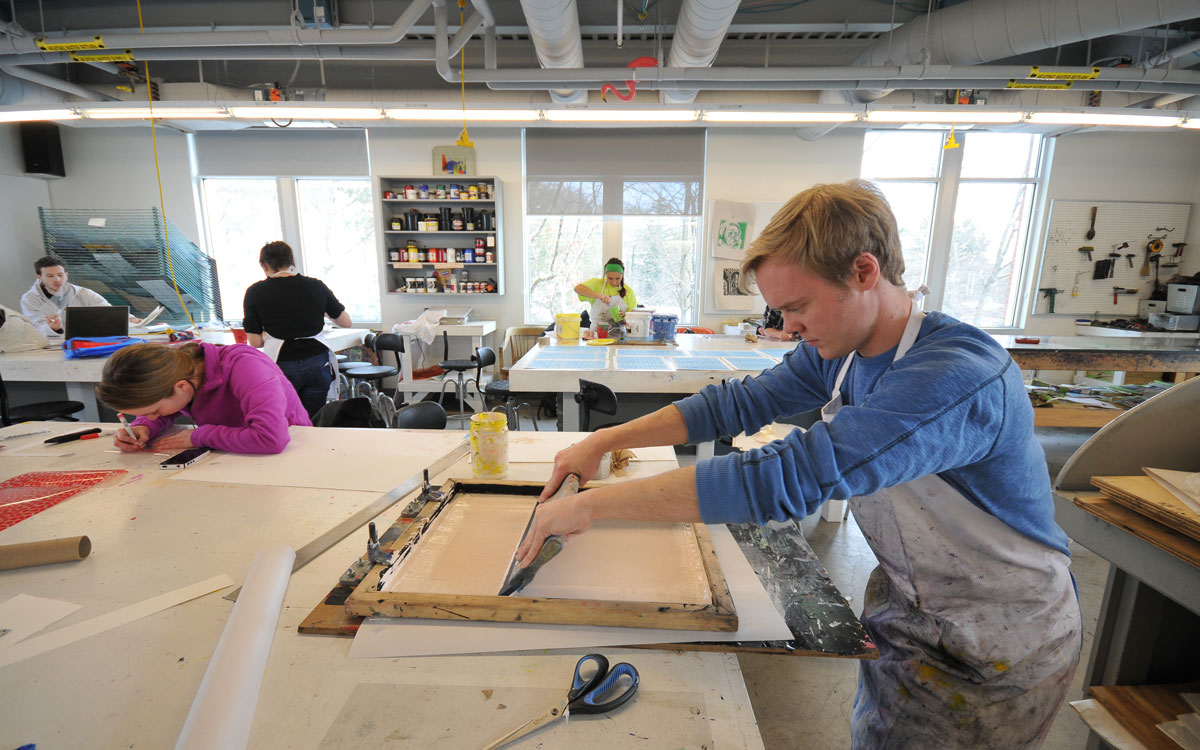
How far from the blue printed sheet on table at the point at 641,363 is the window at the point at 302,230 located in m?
4.48

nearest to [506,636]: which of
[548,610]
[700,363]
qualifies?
[548,610]

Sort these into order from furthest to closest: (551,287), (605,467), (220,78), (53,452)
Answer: (551,287) < (220,78) < (53,452) < (605,467)

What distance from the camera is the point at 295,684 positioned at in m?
0.80

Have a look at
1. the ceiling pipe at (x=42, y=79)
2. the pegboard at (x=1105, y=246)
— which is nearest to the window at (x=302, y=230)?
the ceiling pipe at (x=42, y=79)

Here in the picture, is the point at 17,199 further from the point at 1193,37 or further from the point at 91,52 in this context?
the point at 1193,37

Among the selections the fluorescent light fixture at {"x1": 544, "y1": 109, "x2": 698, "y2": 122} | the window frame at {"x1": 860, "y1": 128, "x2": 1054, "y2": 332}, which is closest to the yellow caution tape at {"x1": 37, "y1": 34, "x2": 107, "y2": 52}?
the fluorescent light fixture at {"x1": 544, "y1": 109, "x2": 698, "y2": 122}

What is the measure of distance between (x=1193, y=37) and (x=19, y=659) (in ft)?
25.2

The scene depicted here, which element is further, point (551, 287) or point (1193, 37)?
point (551, 287)

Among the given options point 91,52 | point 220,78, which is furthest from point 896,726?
point 220,78

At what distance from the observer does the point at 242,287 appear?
262 inches

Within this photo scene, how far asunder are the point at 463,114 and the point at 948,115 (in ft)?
11.9

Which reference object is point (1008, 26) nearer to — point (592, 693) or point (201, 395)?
point (592, 693)

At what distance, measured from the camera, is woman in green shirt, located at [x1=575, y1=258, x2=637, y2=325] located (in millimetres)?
4269

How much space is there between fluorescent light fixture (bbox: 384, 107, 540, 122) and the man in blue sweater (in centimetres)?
326
